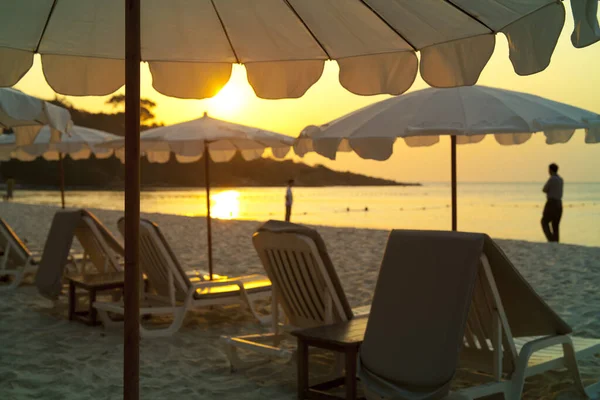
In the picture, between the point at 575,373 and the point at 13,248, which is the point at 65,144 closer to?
the point at 13,248

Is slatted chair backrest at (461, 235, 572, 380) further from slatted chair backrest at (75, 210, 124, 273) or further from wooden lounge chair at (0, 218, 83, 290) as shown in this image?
wooden lounge chair at (0, 218, 83, 290)

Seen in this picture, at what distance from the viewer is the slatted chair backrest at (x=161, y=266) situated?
5410mm

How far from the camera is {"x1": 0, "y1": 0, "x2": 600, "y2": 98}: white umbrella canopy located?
10.1 feet

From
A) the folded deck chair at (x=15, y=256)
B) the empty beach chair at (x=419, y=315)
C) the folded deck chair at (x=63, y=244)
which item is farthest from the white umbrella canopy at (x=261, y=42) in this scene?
the folded deck chair at (x=15, y=256)

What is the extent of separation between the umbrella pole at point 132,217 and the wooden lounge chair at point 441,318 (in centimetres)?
127

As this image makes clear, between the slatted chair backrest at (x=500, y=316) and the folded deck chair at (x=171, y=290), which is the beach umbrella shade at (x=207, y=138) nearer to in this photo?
the folded deck chair at (x=171, y=290)

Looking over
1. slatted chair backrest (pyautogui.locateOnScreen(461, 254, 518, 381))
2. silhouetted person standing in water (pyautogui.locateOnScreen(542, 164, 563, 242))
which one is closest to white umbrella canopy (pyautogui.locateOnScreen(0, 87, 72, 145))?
slatted chair backrest (pyautogui.locateOnScreen(461, 254, 518, 381))

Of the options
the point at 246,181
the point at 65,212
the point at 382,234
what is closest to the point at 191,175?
the point at 246,181

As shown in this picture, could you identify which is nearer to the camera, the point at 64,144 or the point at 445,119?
the point at 445,119

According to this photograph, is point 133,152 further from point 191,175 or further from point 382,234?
point 191,175

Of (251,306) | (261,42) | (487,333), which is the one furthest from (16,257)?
(487,333)

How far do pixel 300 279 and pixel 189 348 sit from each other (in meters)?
1.43

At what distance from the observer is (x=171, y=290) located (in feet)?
18.0

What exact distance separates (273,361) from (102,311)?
183cm
